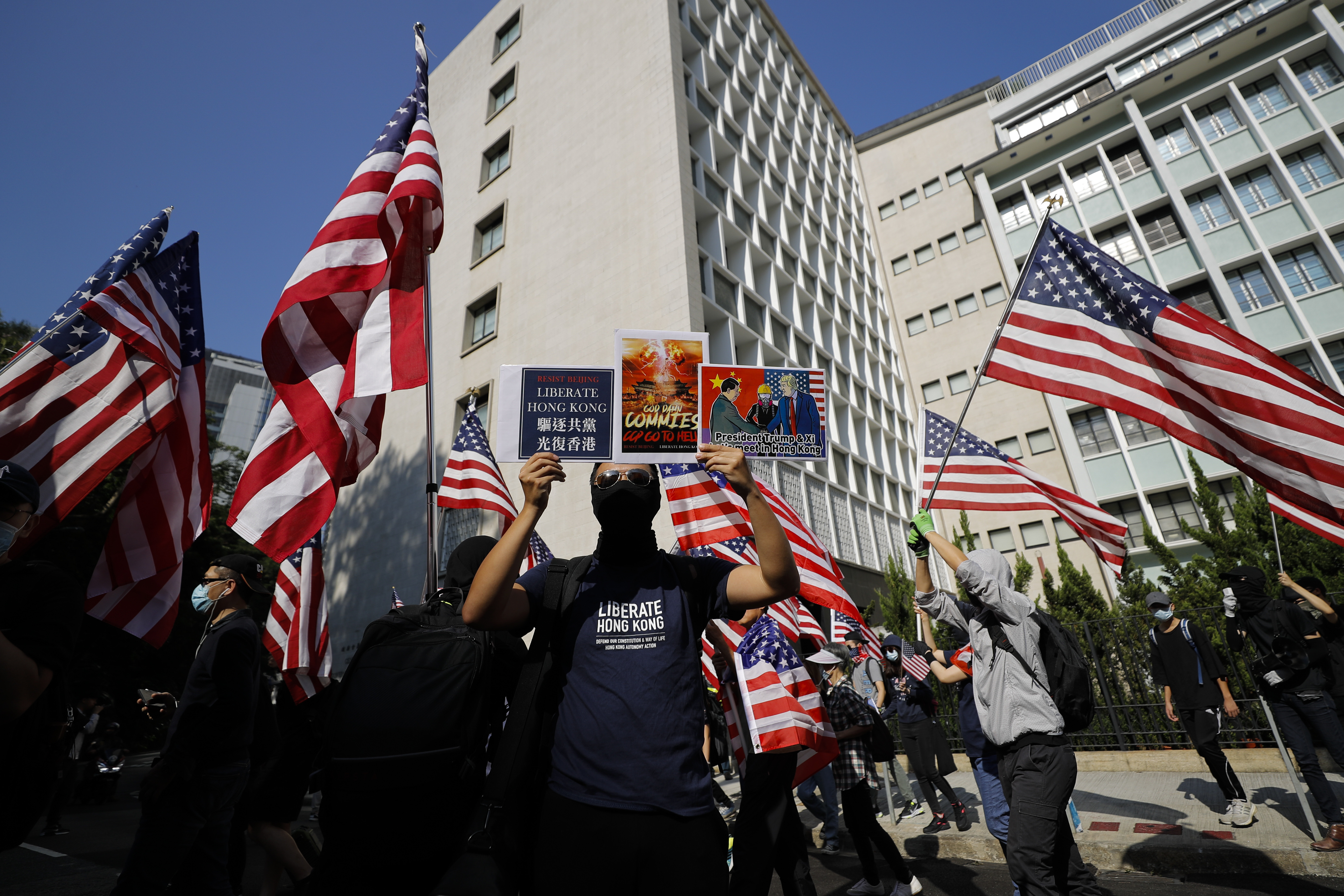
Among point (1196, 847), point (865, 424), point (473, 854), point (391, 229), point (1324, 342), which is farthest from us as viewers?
point (865, 424)

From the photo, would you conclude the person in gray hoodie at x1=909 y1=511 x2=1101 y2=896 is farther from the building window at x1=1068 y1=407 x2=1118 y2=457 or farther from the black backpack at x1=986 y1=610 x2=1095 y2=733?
the building window at x1=1068 y1=407 x2=1118 y2=457

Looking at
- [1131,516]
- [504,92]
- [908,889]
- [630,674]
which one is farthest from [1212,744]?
[504,92]

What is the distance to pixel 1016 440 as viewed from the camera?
2758 centimetres

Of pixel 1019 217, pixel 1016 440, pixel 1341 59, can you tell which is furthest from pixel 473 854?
pixel 1341 59

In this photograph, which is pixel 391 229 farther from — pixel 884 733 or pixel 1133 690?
pixel 1133 690

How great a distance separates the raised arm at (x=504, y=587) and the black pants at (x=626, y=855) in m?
0.62

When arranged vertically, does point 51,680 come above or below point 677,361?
below

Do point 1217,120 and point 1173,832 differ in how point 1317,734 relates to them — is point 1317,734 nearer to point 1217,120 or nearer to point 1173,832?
point 1173,832

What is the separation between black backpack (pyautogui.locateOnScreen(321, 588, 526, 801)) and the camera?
7.77 feet

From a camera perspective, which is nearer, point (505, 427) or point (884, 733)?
point (505, 427)

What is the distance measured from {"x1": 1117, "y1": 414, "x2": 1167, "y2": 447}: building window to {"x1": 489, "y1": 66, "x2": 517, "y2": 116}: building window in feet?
83.2

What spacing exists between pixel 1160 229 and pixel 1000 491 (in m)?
26.2

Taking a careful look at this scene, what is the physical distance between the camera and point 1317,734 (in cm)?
616

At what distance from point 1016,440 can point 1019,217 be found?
10093 mm
